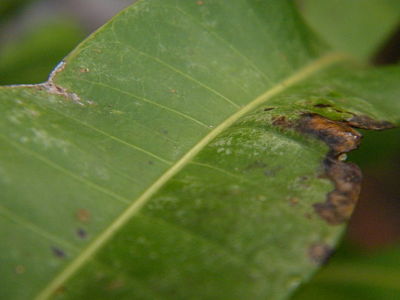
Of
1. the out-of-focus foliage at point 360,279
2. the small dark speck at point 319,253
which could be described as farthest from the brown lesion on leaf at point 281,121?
the out-of-focus foliage at point 360,279

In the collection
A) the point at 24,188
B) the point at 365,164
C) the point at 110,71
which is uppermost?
the point at 110,71

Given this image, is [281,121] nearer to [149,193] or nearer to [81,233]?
[149,193]

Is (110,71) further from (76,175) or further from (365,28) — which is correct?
(365,28)

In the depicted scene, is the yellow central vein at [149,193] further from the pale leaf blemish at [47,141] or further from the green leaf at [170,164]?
the pale leaf blemish at [47,141]

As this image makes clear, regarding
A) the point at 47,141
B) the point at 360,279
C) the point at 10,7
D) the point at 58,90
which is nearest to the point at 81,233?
the point at 47,141

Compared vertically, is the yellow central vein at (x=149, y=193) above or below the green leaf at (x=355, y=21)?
below

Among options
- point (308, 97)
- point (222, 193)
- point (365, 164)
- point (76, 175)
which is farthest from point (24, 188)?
point (365, 164)
